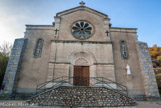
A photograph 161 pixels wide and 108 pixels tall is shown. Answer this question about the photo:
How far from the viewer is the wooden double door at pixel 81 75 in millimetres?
10062

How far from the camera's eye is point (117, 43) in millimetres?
11750

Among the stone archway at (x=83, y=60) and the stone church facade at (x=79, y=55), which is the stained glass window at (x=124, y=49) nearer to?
the stone church facade at (x=79, y=55)

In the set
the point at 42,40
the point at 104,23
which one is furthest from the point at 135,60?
the point at 42,40

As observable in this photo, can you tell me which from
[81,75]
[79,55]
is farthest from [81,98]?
[79,55]

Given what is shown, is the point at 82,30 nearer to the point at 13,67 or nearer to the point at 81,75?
the point at 81,75

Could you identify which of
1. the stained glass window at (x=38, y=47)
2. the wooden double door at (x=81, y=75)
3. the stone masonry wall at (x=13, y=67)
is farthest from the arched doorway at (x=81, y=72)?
the stone masonry wall at (x=13, y=67)

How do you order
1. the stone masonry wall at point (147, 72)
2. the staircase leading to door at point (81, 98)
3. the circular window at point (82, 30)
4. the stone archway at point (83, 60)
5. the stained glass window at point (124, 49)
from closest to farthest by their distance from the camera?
the staircase leading to door at point (81, 98) < the stone masonry wall at point (147, 72) < the stone archway at point (83, 60) < the stained glass window at point (124, 49) < the circular window at point (82, 30)

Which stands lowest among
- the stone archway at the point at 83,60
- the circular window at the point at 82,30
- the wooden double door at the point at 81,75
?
the wooden double door at the point at 81,75

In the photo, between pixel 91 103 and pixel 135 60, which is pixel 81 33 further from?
pixel 91 103

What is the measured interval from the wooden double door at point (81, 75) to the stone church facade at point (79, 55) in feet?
0.32

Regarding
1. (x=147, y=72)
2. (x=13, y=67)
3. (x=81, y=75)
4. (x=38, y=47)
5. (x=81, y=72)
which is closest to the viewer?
(x=13, y=67)

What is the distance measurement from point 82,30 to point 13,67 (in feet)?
27.1

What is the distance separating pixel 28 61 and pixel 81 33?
21.7 ft

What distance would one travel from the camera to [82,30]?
12.1 meters
